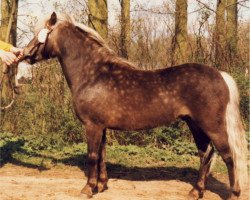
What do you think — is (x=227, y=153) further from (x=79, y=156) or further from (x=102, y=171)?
(x=79, y=156)

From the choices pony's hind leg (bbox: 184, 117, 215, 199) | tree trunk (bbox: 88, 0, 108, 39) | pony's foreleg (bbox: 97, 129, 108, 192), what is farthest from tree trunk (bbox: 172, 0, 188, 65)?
pony's foreleg (bbox: 97, 129, 108, 192)

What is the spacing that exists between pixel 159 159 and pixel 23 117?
3.65 meters

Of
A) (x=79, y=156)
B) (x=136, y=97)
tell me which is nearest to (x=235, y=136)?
(x=136, y=97)

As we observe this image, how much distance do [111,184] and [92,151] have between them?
986mm

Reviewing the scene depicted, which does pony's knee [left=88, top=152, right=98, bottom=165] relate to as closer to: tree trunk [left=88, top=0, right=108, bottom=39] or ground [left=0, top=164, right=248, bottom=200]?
ground [left=0, top=164, right=248, bottom=200]

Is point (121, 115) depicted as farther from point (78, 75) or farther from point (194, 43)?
point (194, 43)

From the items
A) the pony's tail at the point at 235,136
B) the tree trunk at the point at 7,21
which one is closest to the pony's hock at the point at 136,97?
the pony's tail at the point at 235,136

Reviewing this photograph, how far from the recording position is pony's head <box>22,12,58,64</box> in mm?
5309

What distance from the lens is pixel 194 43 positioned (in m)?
9.11

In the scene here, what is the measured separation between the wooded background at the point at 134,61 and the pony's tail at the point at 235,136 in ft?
10.9

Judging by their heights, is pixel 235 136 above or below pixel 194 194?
above

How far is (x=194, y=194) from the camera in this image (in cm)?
536

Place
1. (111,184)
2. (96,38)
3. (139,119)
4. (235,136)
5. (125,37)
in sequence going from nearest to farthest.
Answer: (235,136) → (139,119) → (96,38) → (111,184) → (125,37)

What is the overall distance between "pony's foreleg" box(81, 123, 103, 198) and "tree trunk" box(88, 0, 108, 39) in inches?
161
